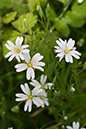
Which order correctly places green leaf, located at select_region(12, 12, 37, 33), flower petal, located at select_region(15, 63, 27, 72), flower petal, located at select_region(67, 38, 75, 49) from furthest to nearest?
1. green leaf, located at select_region(12, 12, 37, 33)
2. flower petal, located at select_region(67, 38, 75, 49)
3. flower petal, located at select_region(15, 63, 27, 72)

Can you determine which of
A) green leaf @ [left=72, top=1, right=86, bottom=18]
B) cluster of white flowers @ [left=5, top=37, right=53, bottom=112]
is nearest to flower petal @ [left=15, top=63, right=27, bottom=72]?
cluster of white flowers @ [left=5, top=37, right=53, bottom=112]

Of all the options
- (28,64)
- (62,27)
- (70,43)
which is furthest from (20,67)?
(62,27)

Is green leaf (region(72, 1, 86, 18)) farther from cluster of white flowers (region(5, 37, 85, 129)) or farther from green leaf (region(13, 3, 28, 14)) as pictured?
cluster of white flowers (region(5, 37, 85, 129))

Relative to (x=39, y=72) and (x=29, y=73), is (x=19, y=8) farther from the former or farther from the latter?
(x=29, y=73)

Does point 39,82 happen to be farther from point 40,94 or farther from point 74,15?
point 74,15

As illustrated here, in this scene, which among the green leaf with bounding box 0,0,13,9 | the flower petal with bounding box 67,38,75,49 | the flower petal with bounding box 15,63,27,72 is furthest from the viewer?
the green leaf with bounding box 0,0,13,9

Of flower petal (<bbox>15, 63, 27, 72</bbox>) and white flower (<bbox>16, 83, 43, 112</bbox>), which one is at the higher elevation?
flower petal (<bbox>15, 63, 27, 72</bbox>)

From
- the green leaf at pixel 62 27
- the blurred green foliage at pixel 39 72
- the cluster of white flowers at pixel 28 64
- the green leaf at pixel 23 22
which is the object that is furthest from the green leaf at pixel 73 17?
the cluster of white flowers at pixel 28 64

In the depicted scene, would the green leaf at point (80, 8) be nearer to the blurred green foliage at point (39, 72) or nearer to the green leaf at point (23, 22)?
the blurred green foliage at point (39, 72)

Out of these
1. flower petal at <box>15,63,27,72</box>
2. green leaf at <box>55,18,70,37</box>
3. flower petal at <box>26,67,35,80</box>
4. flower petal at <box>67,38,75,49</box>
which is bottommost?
flower petal at <box>26,67,35,80</box>

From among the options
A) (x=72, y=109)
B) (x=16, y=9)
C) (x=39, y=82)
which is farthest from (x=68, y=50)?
(x=16, y=9)

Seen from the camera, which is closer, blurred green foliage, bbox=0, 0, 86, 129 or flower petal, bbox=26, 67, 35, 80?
flower petal, bbox=26, 67, 35, 80
